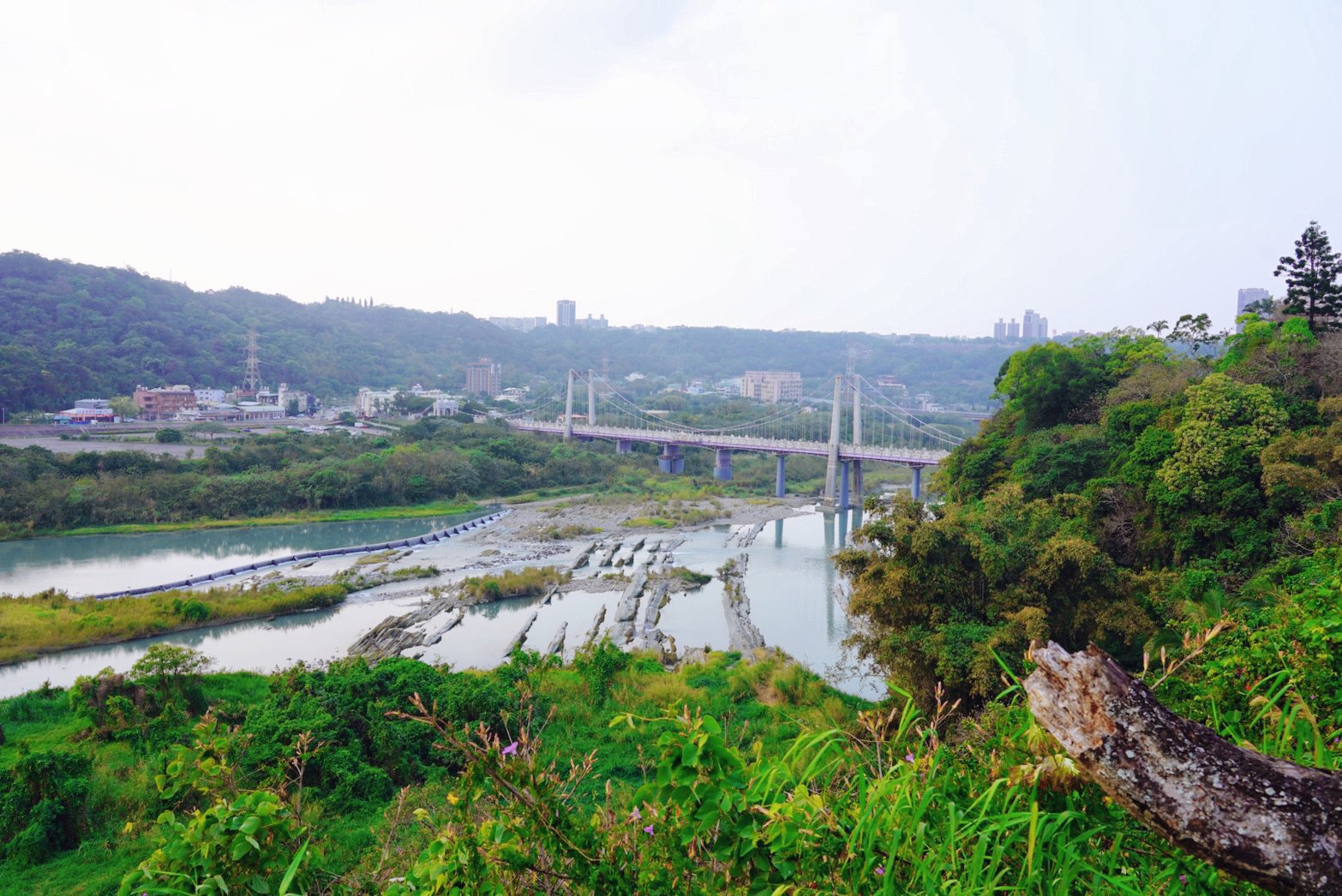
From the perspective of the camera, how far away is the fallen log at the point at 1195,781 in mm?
738

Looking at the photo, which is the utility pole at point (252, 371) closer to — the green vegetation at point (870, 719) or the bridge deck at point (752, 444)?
the bridge deck at point (752, 444)

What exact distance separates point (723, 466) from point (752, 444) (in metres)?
1.84

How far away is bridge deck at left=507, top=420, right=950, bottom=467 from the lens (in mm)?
18891

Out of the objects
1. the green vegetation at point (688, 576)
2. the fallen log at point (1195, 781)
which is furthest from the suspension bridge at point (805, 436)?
the fallen log at point (1195, 781)

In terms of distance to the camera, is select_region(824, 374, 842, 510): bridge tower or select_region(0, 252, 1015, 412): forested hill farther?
select_region(0, 252, 1015, 412): forested hill

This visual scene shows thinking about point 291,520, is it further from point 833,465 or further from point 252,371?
point 252,371

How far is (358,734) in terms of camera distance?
5660 millimetres

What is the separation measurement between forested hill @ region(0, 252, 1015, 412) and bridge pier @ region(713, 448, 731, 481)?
23.0 metres

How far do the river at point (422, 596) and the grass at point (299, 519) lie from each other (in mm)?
288

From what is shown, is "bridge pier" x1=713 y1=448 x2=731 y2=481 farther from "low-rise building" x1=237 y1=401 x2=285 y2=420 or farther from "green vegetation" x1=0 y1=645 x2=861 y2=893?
"low-rise building" x1=237 y1=401 x2=285 y2=420

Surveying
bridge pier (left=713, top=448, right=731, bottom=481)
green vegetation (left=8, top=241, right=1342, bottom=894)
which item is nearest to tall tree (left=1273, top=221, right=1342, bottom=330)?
green vegetation (left=8, top=241, right=1342, bottom=894)

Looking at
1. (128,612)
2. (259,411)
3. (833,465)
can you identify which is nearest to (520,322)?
(259,411)

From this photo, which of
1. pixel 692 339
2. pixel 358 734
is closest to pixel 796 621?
pixel 358 734

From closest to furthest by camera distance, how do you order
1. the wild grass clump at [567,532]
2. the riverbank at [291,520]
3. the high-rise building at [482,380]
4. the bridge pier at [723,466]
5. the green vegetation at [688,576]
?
the green vegetation at [688,576]
the riverbank at [291,520]
the wild grass clump at [567,532]
the bridge pier at [723,466]
the high-rise building at [482,380]
